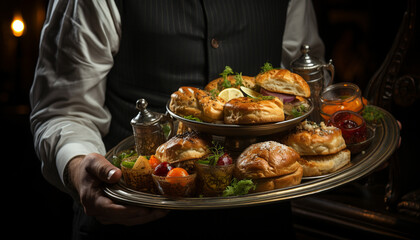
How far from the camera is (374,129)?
197 cm

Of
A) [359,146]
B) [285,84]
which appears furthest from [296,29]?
[359,146]

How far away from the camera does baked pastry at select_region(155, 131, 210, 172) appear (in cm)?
162

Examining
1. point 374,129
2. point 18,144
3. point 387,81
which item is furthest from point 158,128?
point 18,144

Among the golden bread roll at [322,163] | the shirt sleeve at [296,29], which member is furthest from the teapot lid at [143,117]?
the shirt sleeve at [296,29]

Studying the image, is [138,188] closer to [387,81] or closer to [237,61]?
[237,61]

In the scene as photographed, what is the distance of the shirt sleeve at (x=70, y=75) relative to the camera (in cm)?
196

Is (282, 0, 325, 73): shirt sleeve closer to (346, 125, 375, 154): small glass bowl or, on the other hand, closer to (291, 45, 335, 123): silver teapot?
(291, 45, 335, 123): silver teapot

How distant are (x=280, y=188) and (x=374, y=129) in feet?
2.42

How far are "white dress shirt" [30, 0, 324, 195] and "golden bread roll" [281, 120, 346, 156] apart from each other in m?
0.92

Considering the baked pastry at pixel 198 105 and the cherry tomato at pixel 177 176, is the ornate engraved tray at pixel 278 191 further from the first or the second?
the baked pastry at pixel 198 105

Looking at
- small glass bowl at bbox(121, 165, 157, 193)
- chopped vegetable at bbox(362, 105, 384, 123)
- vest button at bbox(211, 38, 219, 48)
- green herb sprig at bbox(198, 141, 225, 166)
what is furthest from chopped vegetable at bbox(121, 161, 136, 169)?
chopped vegetable at bbox(362, 105, 384, 123)

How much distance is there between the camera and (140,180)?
1.57 meters

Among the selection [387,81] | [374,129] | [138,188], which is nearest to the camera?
[138,188]

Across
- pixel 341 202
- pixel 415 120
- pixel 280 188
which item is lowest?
pixel 341 202
